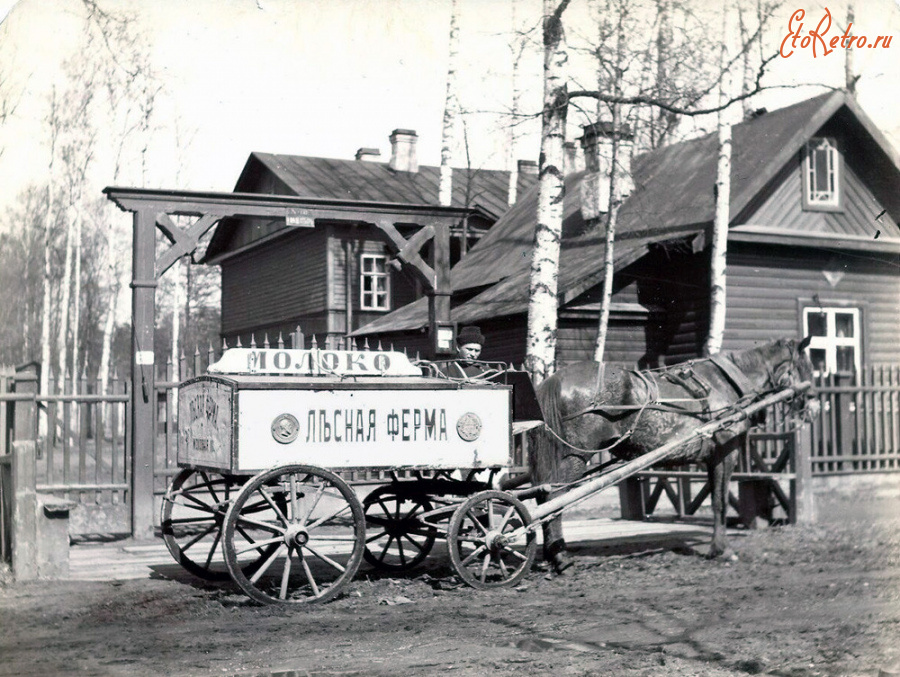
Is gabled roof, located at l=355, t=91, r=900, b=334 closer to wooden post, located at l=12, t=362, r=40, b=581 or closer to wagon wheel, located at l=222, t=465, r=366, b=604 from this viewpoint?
wooden post, located at l=12, t=362, r=40, b=581

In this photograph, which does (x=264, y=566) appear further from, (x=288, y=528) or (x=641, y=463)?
(x=641, y=463)

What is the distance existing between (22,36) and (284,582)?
7186 mm

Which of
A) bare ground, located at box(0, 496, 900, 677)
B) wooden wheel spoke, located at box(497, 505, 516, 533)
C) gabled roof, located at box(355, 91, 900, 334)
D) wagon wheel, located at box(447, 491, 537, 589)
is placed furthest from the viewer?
gabled roof, located at box(355, 91, 900, 334)

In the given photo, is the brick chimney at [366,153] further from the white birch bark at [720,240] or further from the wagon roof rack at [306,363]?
the wagon roof rack at [306,363]

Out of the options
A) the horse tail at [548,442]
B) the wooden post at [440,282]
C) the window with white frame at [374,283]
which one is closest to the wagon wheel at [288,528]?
the horse tail at [548,442]

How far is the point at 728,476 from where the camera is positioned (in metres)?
9.63

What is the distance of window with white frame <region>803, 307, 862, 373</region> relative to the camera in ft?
63.1

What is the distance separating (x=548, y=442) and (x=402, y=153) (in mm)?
23985

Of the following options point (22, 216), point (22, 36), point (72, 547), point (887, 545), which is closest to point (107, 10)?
point (22, 36)

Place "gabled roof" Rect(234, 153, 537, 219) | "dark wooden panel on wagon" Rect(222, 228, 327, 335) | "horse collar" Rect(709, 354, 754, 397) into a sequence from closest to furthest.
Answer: "horse collar" Rect(709, 354, 754, 397) < "gabled roof" Rect(234, 153, 537, 219) < "dark wooden panel on wagon" Rect(222, 228, 327, 335)

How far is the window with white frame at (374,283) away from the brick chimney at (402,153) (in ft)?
11.4

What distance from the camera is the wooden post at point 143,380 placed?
35.7ft

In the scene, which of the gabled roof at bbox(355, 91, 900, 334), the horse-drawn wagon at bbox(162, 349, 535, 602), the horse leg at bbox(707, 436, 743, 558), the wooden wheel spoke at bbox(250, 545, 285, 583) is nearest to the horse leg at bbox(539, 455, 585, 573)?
the horse-drawn wagon at bbox(162, 349, 535, 602)

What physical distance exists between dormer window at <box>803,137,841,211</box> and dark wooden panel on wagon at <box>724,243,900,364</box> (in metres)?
0.92
